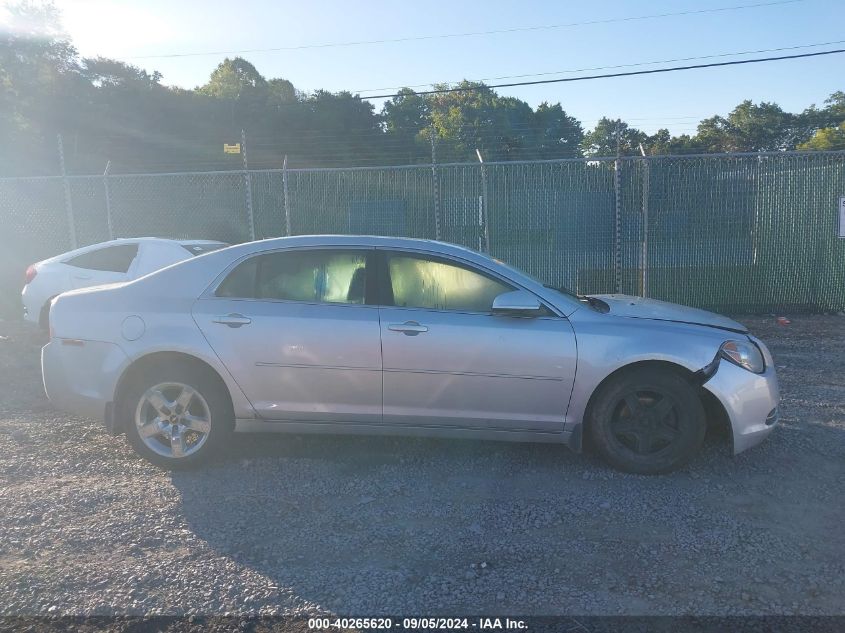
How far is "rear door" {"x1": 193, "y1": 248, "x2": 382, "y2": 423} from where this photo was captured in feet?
16.5

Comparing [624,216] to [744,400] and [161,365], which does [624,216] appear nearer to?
[744,400]

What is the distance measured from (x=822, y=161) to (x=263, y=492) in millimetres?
10516

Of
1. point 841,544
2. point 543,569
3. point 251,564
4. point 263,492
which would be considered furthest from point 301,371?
point 841,544

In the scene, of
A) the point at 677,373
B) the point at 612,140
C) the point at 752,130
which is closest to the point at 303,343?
the point at 677,373

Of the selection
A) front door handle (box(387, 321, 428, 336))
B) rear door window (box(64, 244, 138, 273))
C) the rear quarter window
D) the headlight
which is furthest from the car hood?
rear door window (box(64, 244, 138, 273))

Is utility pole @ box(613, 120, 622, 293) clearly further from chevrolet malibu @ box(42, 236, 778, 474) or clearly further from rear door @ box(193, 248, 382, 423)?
rear door @ box(193, 248, 382, 423)

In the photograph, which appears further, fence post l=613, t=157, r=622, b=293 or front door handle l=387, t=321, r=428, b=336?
fence post l=613, t=157, r=622, b=293

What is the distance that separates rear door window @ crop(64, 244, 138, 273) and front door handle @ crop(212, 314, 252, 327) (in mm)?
5571

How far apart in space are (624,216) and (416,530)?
867 centimetres

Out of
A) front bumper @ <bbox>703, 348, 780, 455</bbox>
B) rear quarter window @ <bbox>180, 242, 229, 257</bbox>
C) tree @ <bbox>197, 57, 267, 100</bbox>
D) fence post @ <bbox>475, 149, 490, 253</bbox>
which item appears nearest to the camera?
front bumper @ <bbox>703, 348, 780, 455</bbox>

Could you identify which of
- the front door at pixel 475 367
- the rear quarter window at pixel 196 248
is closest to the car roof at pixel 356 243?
the front door at pixel 475 367

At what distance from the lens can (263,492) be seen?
4.80 meters

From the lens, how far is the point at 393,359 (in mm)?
4984

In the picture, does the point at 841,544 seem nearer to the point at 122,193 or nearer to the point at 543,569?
the point at 543,569
